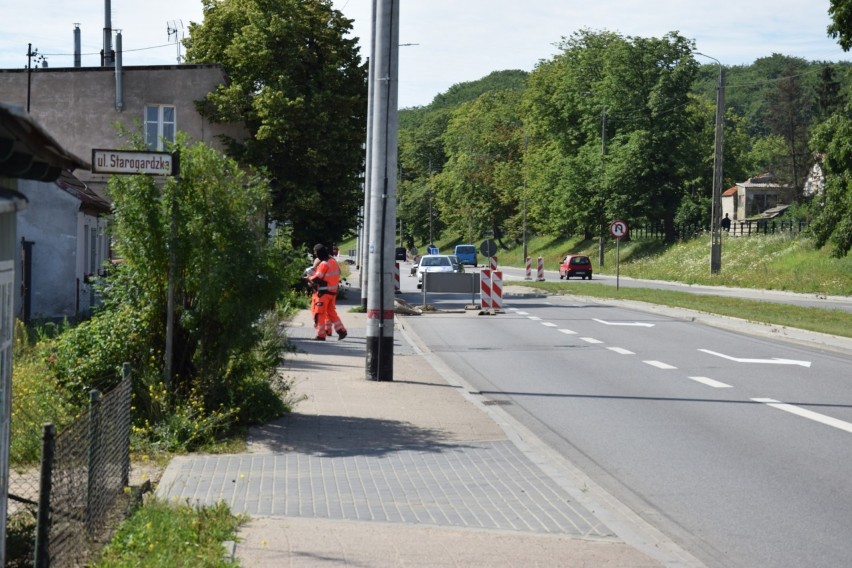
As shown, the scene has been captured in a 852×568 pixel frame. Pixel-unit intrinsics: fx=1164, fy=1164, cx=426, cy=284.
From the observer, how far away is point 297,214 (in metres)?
41.7

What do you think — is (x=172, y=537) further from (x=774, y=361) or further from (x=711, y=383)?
(x=774, y=361)

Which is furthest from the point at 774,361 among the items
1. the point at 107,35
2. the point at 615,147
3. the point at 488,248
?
the point at 615,147

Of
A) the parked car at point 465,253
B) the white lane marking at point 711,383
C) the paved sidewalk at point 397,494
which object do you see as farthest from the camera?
the parked car at point 465,253

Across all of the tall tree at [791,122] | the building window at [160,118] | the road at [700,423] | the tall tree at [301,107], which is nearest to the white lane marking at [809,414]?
the road at [700,423]

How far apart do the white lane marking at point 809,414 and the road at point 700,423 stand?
1 centimetres

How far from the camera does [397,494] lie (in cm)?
810

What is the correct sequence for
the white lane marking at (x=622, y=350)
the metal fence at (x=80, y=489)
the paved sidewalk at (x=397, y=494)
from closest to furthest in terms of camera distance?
the metal fence at (x=80, y=489) → the paved sidewalk at (x=397, y=494) → the white lane marking at (x=622, y=350)

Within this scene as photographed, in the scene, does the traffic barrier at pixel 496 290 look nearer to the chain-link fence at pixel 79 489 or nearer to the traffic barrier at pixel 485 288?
the traffic barrier at pixel 485 288

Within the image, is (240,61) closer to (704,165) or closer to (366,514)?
(366,514)

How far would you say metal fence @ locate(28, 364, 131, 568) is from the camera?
5.31m

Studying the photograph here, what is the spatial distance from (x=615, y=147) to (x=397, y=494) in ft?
229

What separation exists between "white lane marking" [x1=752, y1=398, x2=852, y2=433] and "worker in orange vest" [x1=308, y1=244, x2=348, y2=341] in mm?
10473

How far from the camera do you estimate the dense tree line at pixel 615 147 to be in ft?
241

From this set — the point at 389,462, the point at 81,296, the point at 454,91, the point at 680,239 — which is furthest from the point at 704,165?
the point at 454,91
